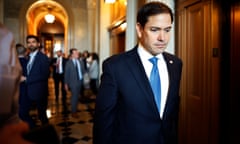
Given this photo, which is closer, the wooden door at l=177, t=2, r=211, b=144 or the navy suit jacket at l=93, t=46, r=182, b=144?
the navy suit jacket at l=93, t=46, r=182, b=144

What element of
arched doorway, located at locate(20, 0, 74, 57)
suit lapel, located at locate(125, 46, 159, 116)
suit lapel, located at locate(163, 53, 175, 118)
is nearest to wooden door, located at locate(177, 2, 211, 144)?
suit lapel, located at locate(163, 53, 175, 118)

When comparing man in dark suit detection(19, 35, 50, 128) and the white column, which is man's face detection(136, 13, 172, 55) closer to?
man in dark suit detection(19, 35, 50, 128)

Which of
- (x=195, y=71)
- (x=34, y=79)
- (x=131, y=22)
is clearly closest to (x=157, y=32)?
(x=195, y=71)

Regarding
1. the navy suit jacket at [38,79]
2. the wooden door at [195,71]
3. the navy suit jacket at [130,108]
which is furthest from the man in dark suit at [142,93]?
the navy suit jacket at [38,79]

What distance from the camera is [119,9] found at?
6766 millimetres

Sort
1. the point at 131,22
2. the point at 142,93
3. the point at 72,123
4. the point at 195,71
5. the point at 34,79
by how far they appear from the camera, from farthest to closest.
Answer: the point at 72,123, the point at 131,22, the point at 34,79, the point at 195,71, the point at 142,93

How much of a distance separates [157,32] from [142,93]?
15.6 inches

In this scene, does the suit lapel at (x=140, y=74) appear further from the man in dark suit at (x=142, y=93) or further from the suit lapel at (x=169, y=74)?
the suit lapel at (x=169, y=74)

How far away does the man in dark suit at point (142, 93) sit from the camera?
1.52 metres

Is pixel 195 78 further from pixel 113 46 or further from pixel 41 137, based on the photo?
pixel 113 46

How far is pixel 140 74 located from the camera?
5.15 feet

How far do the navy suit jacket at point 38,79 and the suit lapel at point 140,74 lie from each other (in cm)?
259

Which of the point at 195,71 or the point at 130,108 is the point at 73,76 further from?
the point at 130,108

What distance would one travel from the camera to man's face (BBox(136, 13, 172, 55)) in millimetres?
1528
